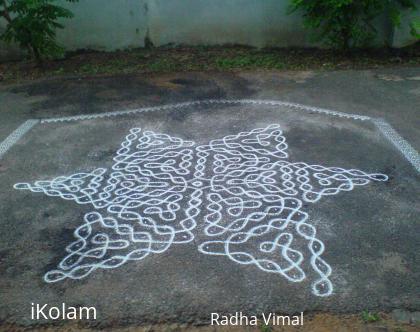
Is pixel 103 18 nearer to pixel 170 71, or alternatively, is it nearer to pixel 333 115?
pixel 170 71

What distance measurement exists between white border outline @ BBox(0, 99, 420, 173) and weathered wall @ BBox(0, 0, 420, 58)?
259 centimetres

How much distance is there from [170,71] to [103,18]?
172 centimetres

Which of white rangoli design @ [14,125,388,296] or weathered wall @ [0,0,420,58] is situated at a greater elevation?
weathered wall @ [0,0,420,58]

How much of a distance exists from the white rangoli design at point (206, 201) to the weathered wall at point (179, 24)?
3763mm

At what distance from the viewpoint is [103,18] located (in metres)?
7.68

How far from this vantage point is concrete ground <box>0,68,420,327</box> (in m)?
2.55

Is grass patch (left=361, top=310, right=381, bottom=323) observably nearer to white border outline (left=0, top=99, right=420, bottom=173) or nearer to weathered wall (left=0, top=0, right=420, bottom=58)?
white border outline (left=0, top=99, right=420, bottom=173)

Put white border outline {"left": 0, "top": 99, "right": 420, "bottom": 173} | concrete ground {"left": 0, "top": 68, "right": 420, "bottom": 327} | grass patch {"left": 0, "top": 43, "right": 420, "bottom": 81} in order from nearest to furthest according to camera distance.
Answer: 1. concrete ground {"left": 0, "top": 68, "right": 420, "bottom": 327}
2. white border outline {"left": 0, "top": 99, "right": 420, "bottom": 173}
3. grass patch {"left": 0, "top": 43, "right": 420, "bottom": 81}

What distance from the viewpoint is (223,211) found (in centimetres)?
338

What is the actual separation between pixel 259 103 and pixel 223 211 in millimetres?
2583

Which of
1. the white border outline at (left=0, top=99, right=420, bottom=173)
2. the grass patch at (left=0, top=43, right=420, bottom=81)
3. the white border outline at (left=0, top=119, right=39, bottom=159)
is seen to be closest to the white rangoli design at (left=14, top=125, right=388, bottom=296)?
the white border outline at (left=0, top=99, right=420, bottom=173)

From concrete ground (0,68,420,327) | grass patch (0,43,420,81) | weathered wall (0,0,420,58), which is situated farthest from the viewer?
weathered wall (0,0,420,58)

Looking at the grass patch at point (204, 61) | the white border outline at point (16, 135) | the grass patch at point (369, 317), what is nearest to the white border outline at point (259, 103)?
the white border outline at point (16, 135)

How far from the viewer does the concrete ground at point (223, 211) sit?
Result: 2.55m
